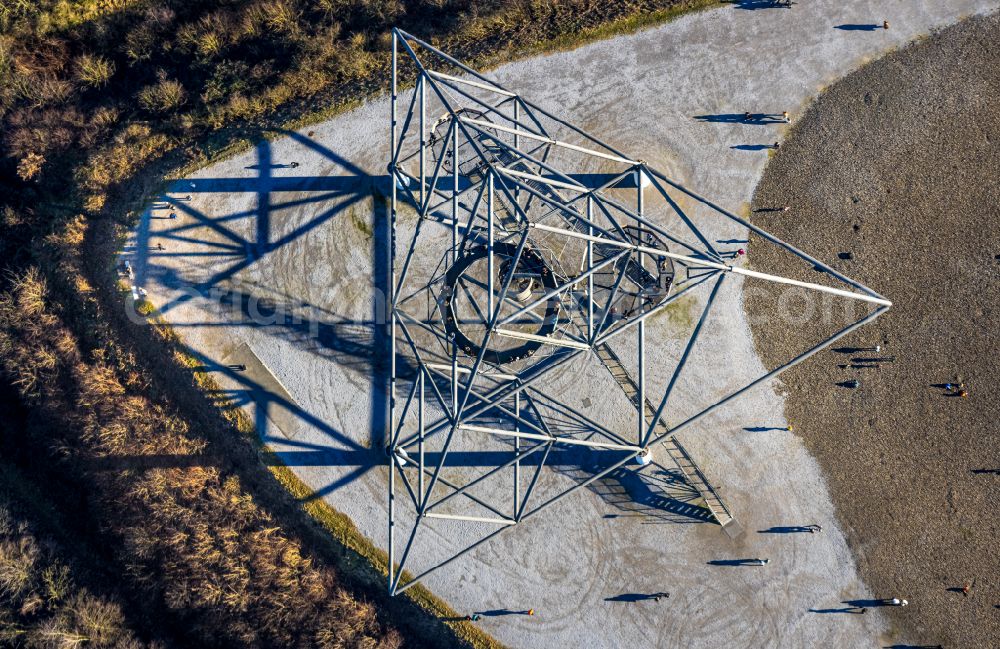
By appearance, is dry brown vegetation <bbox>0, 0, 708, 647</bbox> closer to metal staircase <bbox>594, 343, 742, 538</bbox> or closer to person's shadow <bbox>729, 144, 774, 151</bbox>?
person's shadow <bbox>729, 144, 774, 151</bbox>

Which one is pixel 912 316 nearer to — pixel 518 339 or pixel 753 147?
pixel 753 147

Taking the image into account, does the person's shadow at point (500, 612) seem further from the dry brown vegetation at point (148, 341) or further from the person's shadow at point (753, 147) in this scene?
the person's shadow at point (753, 147)

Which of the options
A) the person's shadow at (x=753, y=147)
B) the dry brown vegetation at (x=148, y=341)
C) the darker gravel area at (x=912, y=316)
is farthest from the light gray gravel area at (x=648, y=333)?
the dry brown vegetation at (x=148, y=341)

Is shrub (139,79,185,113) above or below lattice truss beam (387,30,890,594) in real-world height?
above

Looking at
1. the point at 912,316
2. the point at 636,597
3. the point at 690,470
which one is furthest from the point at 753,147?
the point at 636,597

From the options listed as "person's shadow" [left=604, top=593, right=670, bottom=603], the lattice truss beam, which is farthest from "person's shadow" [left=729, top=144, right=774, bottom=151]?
"person's shadow" [left=604, top=593, right=670, bottom=603]
